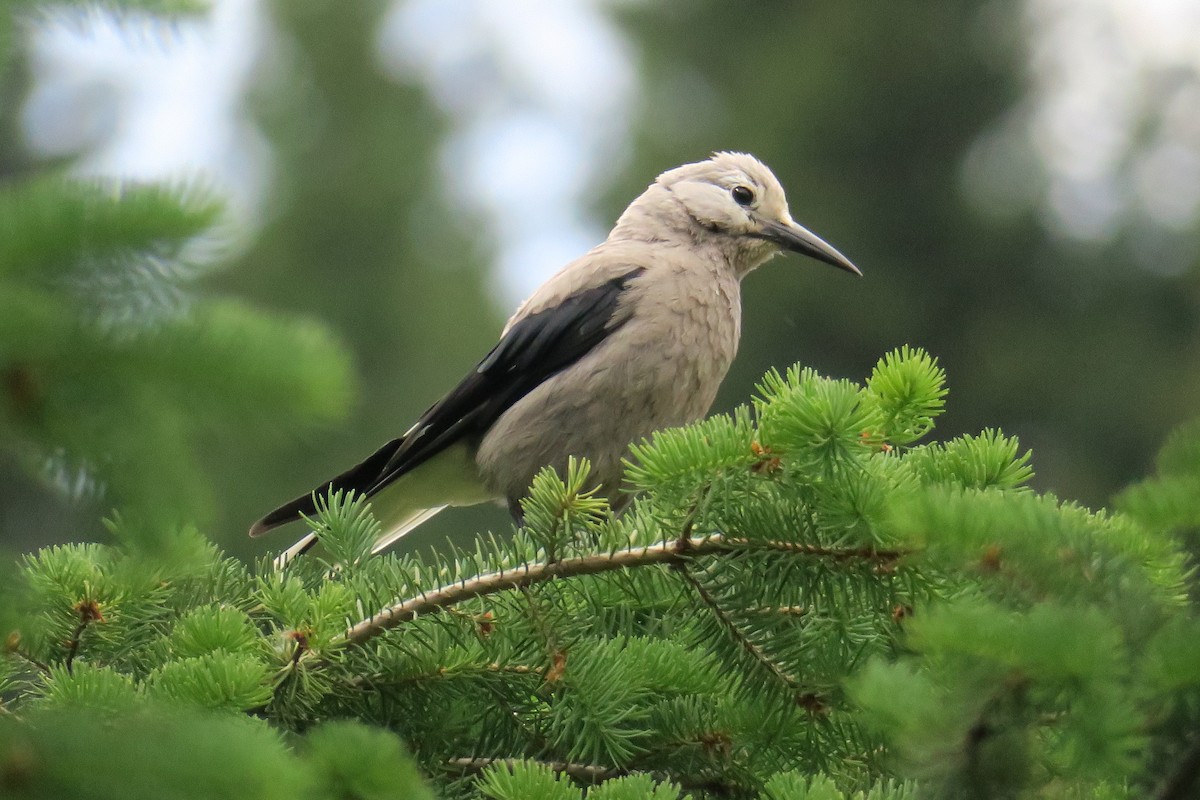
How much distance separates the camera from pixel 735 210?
453 cm

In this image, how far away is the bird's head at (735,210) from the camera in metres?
4.49

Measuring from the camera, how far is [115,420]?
1.11 meters

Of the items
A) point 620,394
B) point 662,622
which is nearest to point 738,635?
point 662,622

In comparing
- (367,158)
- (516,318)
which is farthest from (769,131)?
(516,318)

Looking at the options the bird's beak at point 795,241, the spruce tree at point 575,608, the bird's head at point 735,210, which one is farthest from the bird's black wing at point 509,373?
the spruce tree at point 575,608

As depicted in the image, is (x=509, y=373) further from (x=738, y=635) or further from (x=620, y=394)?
(x=738, y=635)

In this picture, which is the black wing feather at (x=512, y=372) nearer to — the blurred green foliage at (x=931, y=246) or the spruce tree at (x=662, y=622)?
the spruce tree at (x=662, y=622)

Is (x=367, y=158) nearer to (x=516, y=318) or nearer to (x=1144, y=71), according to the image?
(x=1144, y=71)

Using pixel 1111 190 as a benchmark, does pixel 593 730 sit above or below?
below

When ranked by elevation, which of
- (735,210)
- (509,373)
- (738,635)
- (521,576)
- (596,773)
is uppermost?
(735,210)

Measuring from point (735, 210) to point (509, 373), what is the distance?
1.09 meters

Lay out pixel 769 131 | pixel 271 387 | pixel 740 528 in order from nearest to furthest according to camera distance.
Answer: pixel 271 387, pixel 740 528, pixel 769 131

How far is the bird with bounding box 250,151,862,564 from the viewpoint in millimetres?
3758

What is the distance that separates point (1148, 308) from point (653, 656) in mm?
15425
